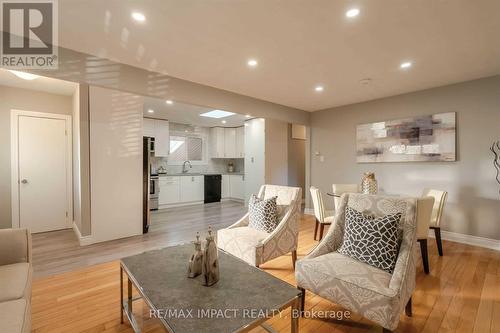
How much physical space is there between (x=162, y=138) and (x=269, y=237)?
5.14 m

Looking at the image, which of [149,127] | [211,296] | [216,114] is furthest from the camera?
[149,127]

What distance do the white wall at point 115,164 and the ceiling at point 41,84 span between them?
70cm

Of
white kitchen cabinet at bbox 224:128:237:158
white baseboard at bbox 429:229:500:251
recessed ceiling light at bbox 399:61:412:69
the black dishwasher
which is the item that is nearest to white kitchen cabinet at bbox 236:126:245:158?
white kitchen cabinet at bbox 224:128:237:158

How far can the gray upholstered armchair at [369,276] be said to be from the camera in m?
Result: 1.44

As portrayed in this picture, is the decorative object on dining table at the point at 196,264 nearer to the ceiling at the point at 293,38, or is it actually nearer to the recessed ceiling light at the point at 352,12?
the ceiling at the point at 293,38

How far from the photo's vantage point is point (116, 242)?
3615mm

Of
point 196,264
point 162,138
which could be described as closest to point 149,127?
point 162,138

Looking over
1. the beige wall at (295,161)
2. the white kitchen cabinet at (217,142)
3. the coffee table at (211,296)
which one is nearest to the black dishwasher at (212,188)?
the white kitchen cabinet at (217,142)

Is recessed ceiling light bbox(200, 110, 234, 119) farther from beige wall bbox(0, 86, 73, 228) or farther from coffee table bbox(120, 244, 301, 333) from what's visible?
coffee table bbox(120, 244, 301, 333)

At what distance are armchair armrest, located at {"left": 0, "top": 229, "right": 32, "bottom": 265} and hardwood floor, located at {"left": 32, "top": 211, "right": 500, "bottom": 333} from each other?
19.5 inches

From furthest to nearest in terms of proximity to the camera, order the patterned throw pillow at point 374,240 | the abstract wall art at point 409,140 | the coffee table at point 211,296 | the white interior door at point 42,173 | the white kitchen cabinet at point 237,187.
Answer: the white kitchen cabinet at point 237,187 < the white interior door at point 42,173 < the abstract wall art at point 409,140 < the patterned throw pillow at point 374,240 < the coffee table at point 211,296

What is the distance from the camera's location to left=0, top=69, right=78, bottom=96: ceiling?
139 inches

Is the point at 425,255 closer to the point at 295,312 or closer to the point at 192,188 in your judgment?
the point at 295,312

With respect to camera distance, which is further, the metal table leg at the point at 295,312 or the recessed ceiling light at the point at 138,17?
the recessed ceiling light at the point at 138,17
